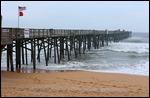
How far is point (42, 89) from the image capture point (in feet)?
31.4

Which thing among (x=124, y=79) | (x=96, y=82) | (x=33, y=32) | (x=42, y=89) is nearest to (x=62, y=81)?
(x=96, y=82)

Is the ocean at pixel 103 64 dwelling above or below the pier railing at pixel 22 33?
below

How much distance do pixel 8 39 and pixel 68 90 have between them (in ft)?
18.0

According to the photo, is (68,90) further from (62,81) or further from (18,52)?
(18,52)

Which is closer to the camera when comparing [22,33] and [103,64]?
[22,33]

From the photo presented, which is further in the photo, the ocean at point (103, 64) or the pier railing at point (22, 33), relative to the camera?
the ocean at point (103, 64)

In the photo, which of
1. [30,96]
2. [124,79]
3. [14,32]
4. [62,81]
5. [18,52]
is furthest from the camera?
[18,52]

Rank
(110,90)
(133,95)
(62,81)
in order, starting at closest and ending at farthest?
1. (133,95)
2. (110,90)
3. (62,81)

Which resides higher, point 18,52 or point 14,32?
point 14,32

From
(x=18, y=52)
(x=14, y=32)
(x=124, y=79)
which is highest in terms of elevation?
(x=14, y=32)

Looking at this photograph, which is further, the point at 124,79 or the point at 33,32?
the point at 33,32

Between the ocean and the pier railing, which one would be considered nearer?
the pier railing

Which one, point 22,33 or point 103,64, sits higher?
point 22,33

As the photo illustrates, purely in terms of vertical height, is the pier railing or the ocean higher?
the pier railing
